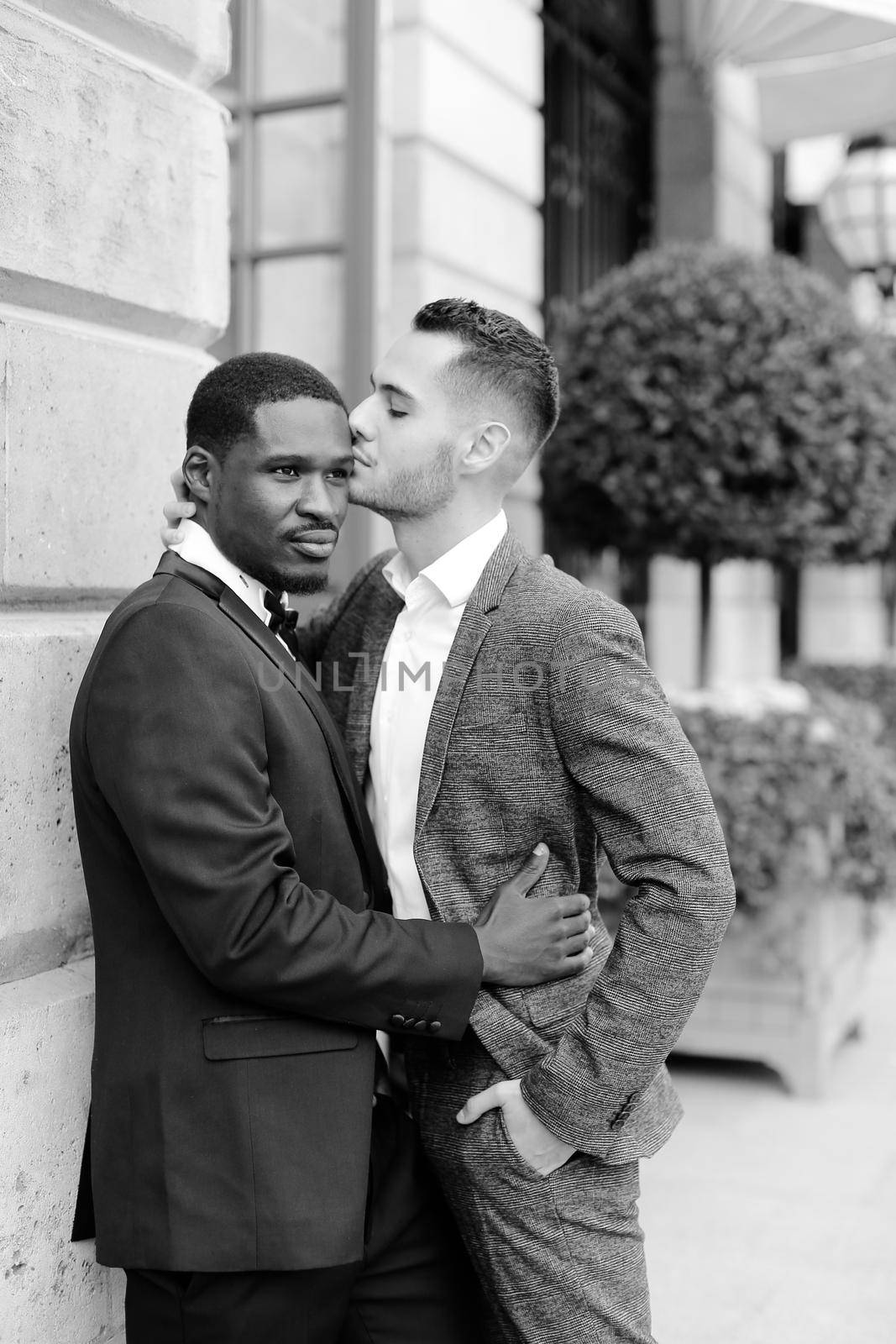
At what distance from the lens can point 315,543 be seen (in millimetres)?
2023

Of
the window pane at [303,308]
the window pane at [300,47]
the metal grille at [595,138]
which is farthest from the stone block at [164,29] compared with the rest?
the metal grille at [595,138]

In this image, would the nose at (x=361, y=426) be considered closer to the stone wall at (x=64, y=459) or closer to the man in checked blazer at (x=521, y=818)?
the man in checked blazer at (x=521, y=818)

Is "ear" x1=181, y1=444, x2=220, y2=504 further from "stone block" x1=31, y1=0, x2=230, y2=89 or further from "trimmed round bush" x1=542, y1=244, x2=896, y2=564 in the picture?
"trimmed round bush" x1=542, y1=244, x2=896, y2=564

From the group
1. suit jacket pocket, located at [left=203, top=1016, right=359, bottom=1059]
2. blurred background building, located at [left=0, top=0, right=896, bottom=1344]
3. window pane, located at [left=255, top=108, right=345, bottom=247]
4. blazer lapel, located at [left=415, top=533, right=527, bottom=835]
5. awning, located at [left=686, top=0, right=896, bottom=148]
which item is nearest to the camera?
suit jacket pocket, located at [left=203, top=1016, right=359, bottom=1059]

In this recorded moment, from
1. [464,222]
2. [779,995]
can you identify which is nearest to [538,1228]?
[779,995]

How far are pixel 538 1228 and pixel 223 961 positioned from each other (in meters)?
0.68

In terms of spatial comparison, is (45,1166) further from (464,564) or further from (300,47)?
(300,47)

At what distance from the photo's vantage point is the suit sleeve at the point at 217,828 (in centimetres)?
177

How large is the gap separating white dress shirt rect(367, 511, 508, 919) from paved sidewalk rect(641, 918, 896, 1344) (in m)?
1.83

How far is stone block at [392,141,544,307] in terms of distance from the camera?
5.41m

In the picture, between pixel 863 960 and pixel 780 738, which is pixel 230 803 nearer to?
pixel 780 738

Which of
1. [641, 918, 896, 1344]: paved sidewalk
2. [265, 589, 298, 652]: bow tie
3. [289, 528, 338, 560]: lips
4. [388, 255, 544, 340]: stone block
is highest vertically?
[388, 255, 544, 340]: stone block

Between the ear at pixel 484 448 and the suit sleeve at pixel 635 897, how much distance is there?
443 mm

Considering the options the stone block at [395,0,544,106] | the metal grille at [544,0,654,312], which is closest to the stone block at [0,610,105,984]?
the stone block at [395,0,544,106]
